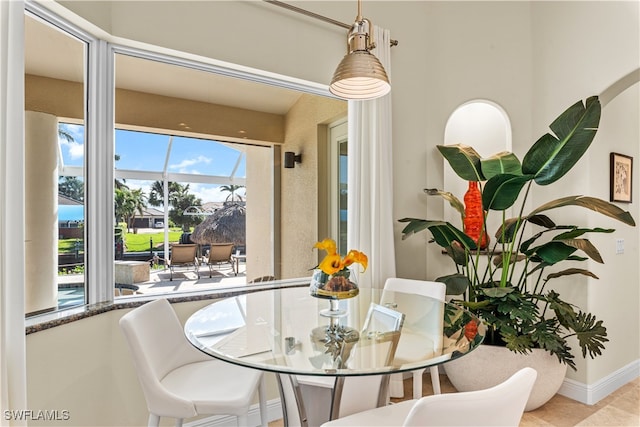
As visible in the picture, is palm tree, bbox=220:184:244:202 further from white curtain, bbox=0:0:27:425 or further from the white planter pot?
the white planter pot

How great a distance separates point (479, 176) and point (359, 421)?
1.77 meters

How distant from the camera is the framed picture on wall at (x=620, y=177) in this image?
275 cm

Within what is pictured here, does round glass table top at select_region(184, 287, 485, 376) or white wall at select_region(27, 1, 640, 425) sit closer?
round glass table top at select_region(184, 287, 485, 376)

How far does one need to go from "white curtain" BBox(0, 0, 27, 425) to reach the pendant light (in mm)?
1261

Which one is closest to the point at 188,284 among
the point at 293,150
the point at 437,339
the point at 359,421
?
the point at 293,150

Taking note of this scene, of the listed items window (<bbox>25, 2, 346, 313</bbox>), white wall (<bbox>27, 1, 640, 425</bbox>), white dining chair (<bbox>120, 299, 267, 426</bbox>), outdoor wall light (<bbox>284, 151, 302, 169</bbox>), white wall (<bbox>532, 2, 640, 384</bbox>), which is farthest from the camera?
outdoor wall light (<bbox>284, 151, 302, 169</bbox>)

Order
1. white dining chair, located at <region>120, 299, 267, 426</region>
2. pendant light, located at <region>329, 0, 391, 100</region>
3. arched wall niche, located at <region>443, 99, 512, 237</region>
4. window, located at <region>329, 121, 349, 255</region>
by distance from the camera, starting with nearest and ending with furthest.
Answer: white dining chair, located at <region>120, 299, 267, 426</region>, pendant light, located at <region>329, 0, 391, 100</region>, window, located at <region>329, 121, 349, 255</region>, arched wall niche, located at <region>443, 99, 512, 237</region>

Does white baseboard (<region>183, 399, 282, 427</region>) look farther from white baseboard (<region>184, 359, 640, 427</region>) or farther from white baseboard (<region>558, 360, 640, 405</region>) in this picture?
white baseboard (<region>558, 360, 640, 405</region>)

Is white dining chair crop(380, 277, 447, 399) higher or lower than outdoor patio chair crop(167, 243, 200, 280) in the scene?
lower

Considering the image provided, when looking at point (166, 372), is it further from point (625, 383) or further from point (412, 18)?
point (625, 383)

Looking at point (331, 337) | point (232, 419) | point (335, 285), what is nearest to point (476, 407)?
point (331, 337)

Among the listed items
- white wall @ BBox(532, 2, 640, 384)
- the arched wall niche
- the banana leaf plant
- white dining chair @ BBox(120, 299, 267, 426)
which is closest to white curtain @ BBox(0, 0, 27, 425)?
white dining chair @ BBox(120, 299, 267, 426)

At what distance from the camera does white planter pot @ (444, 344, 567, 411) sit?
2.39 m

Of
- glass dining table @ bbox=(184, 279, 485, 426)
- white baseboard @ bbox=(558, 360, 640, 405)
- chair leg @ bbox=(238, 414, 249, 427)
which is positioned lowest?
white baseboard @ bbox=(558, 360, 640, 405)
